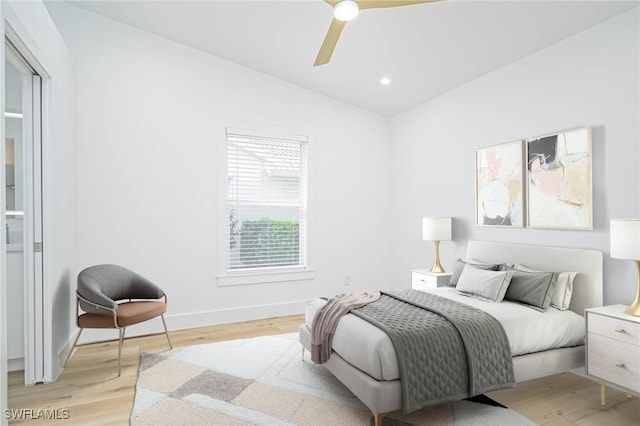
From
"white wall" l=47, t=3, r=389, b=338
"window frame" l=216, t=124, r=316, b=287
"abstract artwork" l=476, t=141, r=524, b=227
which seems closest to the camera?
"abstract artwork" l=476, t=141, r=524, b=227

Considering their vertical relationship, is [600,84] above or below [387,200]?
above

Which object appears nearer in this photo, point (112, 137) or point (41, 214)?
point (41, 214)

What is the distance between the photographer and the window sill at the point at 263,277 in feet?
14.8

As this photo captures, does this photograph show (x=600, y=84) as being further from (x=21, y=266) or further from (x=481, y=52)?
(x=21, y=266)

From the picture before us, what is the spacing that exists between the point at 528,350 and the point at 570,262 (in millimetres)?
943

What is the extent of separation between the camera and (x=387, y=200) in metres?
5.59

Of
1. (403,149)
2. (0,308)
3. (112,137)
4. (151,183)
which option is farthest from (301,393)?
(403,149)

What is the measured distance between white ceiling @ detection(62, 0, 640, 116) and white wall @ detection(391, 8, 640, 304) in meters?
0.18

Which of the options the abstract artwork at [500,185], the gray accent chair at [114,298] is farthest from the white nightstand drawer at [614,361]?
the gray accent chair at [114,298]

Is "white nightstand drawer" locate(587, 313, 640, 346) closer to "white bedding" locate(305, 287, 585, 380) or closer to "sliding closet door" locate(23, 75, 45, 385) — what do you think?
"white bedding" locate(305, 287, 585, 380)

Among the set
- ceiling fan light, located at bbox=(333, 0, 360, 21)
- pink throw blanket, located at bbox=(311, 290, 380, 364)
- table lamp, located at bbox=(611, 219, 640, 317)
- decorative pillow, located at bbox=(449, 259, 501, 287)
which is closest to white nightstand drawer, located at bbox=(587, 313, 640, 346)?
table lamp, located at bbox=(611, 219, 640, 317)

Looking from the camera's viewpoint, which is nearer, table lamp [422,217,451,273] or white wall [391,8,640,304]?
white wall [391,8,640,304]

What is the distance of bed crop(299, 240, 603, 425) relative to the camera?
219 cm

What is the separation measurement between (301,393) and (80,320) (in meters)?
Answer: 1.93
